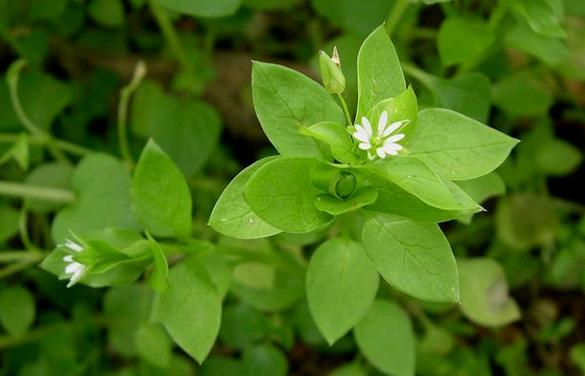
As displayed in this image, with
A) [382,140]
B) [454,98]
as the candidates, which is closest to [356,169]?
[382,140]

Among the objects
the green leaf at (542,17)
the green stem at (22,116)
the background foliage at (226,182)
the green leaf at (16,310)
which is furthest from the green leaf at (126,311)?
the green leaf at (542,17)

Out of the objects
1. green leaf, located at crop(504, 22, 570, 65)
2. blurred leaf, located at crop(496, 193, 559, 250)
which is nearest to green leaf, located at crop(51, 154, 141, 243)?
green leaf, located at crop(504, 22, 570, 65)

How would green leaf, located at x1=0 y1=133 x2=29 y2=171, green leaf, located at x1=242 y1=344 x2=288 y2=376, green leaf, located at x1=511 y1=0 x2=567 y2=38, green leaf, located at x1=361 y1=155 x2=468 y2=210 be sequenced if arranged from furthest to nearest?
1. green leaf, located at x1=242 y1=344 x2=288 y2=376
2. green leaf, located at x1=0 y1=133 x2=29 y2=171
3. green leaf, located at x1=511 y1=0 x2=567 y2=38
4. green leaf, located at x1=361 y1=155 x2=468 y2=210

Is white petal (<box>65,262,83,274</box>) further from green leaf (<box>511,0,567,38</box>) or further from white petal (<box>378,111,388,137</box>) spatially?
green leaf (<box>511,0,567,38</box>)

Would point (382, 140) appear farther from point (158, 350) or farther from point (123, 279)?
point (158, 350)

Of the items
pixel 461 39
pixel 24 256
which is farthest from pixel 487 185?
pixel 24 256
